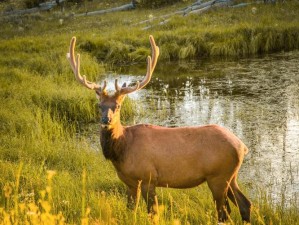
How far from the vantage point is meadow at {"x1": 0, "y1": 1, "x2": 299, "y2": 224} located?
4.86 m

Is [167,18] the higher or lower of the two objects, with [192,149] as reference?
higher

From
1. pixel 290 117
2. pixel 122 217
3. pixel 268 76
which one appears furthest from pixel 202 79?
pixel 122 217

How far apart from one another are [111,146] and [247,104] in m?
6.02

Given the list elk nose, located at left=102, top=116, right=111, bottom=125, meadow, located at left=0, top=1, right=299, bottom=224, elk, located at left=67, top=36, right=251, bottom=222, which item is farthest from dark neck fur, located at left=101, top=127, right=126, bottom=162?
meadow, located at left=0, top=1, right=299, bottom=224

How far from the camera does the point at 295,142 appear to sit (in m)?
8.20

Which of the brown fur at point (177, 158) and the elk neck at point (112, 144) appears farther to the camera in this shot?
the elk neck at point (112, 144)

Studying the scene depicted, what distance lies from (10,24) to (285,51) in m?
17.0

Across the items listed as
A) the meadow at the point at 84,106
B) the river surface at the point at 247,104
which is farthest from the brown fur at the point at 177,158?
the river surface at the point at 247,104

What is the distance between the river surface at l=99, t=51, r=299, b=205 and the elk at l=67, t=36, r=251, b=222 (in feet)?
2.68

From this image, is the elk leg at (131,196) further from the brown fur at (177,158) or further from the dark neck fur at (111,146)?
the dark neck fur at (111,146)

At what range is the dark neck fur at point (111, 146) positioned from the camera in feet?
17.2

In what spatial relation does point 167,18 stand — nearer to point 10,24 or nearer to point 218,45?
point 218,45

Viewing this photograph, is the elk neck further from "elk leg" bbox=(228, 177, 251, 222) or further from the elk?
"elk leg" bbox=(228, 177, 251, 222)

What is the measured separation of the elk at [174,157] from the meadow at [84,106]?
0.80 feet
